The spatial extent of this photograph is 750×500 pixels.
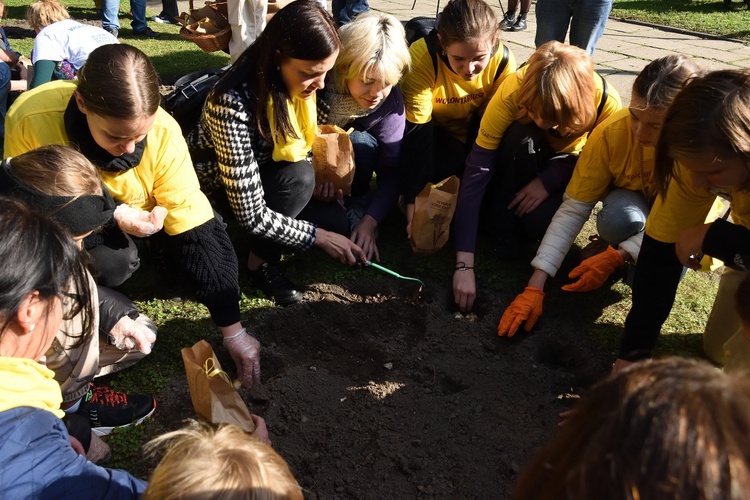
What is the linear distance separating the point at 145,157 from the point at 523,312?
1648 mm

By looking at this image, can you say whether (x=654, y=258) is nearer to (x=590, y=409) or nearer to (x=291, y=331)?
(x=291, y=331)

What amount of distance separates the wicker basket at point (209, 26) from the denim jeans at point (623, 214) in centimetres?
295

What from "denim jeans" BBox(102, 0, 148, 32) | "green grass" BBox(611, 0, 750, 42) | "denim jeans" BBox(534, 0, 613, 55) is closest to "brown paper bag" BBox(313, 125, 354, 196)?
"denim jeans" BBox(534, 0, 613, 55)

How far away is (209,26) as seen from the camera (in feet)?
15.1

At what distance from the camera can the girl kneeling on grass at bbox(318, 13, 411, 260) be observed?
2842 millimetres

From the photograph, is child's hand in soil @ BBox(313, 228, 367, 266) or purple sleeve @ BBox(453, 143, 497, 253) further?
purple sleeve @ BBox(453, 143, 497, 253)

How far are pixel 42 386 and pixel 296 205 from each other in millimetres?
1724

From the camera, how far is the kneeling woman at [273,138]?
250 cm

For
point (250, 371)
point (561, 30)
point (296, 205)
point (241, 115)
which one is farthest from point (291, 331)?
point (561, 30)

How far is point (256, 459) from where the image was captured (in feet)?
3.89

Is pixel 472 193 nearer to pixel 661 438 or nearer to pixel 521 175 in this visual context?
pixel 521 175

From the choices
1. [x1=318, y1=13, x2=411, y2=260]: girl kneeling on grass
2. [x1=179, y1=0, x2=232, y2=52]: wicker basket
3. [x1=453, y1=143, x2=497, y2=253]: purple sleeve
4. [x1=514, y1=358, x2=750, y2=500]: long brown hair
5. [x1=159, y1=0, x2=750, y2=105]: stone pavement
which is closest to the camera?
[x1=514, y1=358, x2=750, y2=500]: long brown hair

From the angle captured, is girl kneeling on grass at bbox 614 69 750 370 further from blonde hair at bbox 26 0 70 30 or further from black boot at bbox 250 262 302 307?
blonde hair at bbox 26 0 70 30

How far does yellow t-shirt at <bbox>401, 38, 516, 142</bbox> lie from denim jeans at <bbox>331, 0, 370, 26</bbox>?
343cm
